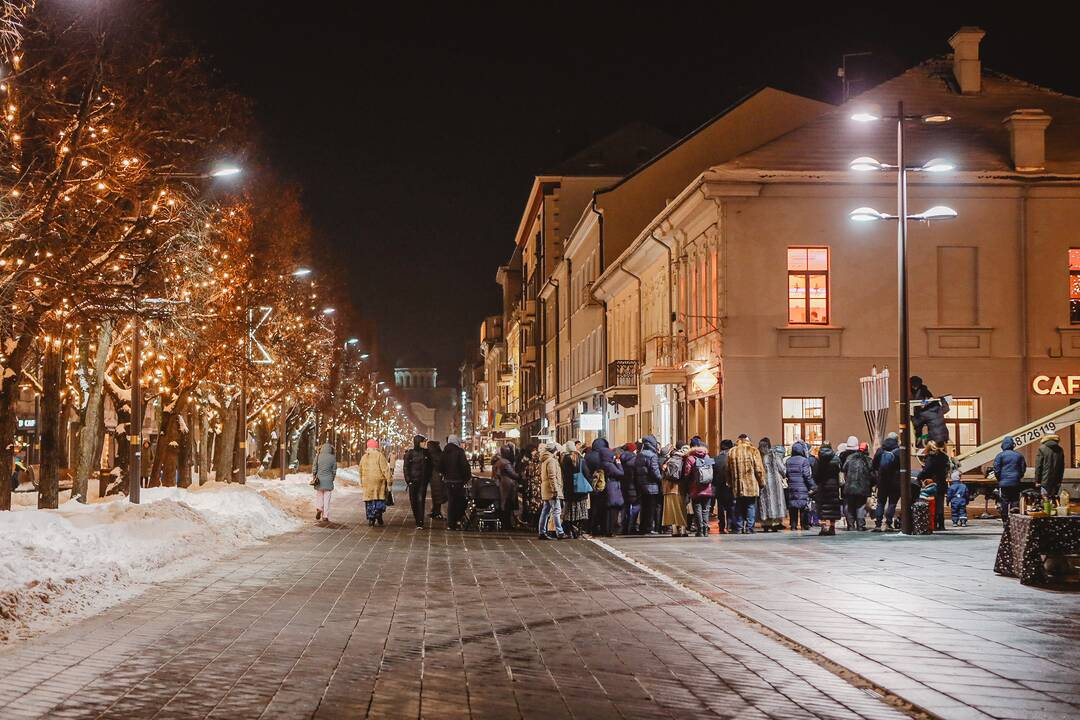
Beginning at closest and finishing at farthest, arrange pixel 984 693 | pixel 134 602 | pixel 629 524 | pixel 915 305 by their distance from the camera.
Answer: pixel 984 693 → pixel 134 602 → pixel 629 524 → pixel 915 305

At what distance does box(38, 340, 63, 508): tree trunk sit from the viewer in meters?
27.3

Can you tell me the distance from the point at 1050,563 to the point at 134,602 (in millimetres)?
9175

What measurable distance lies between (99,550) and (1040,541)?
34.1ft

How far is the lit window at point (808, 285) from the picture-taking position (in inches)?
1366

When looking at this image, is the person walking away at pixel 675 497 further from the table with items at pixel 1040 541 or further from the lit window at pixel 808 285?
the lit window at pixel 808 285

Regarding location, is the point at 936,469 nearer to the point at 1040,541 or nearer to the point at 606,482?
the point at 606,482

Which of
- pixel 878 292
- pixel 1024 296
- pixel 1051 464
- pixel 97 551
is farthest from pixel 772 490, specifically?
pixel 97 551

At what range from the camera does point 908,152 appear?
120 ft

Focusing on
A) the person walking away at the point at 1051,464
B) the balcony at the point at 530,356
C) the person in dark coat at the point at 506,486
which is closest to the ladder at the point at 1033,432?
the person walking away at the point at 1051,464

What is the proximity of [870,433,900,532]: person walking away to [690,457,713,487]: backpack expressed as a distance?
3125 millimetres

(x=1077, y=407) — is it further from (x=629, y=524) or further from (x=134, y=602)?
(x=134, y=602)

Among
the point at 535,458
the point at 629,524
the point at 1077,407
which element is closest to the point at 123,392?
the point at 535,458

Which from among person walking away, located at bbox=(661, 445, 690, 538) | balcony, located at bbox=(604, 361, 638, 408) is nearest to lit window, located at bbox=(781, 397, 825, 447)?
person walking away, located at bbox=(661, 445, 690, 538)

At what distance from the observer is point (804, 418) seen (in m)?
34.4
